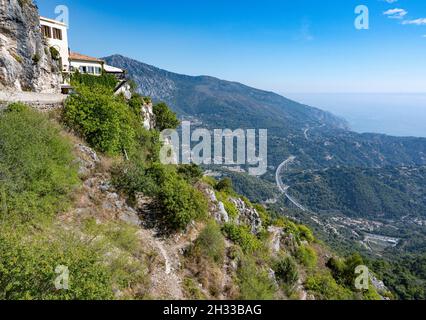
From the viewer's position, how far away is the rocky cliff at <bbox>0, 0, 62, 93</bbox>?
20828mm

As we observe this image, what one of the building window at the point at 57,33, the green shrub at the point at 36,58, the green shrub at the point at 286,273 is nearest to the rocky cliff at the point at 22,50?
the green shrub at the point at 36,58

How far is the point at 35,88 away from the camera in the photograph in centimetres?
2330

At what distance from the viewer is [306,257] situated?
2638cm

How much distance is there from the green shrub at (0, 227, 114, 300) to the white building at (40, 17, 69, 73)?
26459 millimetres

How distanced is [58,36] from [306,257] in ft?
119

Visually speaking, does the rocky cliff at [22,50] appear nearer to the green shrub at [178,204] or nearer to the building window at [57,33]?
the building window at [57,33]

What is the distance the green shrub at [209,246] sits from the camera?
15427 mm

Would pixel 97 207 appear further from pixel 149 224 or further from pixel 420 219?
pixel 420 219

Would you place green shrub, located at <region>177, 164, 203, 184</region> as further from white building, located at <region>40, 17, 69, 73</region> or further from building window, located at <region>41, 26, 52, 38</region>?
building window, located at <region>41, 26, 52, 38</region>

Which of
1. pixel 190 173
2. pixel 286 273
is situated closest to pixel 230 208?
pixel 190 173

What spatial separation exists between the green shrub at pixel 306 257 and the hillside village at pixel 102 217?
0.42ft
